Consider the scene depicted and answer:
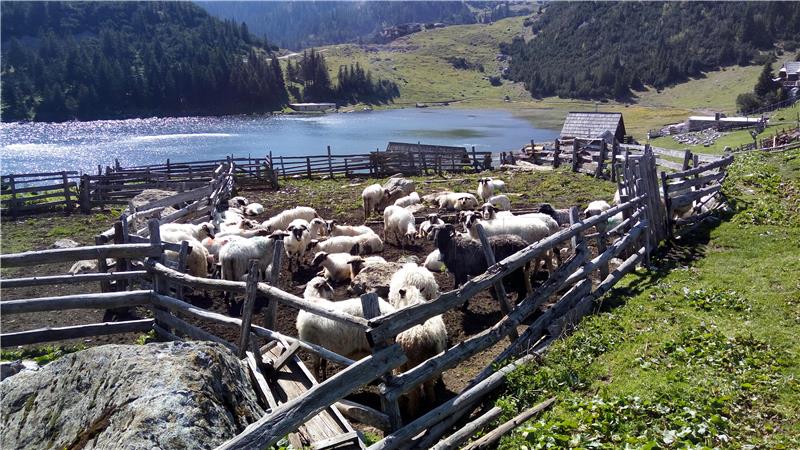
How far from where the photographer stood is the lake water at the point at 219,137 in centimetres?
5912

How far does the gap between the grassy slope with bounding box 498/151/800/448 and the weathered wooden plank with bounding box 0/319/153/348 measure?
23.0 feet

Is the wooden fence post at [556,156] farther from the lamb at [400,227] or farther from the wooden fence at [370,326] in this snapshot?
the wooden fence at [370,326]

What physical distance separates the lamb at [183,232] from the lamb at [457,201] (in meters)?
9.23

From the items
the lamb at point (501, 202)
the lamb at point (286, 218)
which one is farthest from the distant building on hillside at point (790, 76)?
the lamb at point (286, 218)

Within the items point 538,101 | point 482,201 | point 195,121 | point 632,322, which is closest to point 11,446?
point 632,322

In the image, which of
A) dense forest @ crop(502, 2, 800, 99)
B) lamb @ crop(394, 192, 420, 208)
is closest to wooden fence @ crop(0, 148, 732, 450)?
lamb @ crop(394, 192, 420, 208)

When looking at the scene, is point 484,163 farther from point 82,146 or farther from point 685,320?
point 82,146

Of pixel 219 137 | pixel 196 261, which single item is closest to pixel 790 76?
pixel 219 137

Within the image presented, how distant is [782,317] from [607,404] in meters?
3.93

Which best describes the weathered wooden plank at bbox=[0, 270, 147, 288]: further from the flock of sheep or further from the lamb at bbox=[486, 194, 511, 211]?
the lamb at bbox=[486, 194, 511, 211]

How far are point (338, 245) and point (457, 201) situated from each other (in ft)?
23.4

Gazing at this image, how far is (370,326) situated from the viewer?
18.5 ft

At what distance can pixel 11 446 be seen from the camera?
4609 mm

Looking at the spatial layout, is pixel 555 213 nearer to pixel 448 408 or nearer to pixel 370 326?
pixel 448 408
